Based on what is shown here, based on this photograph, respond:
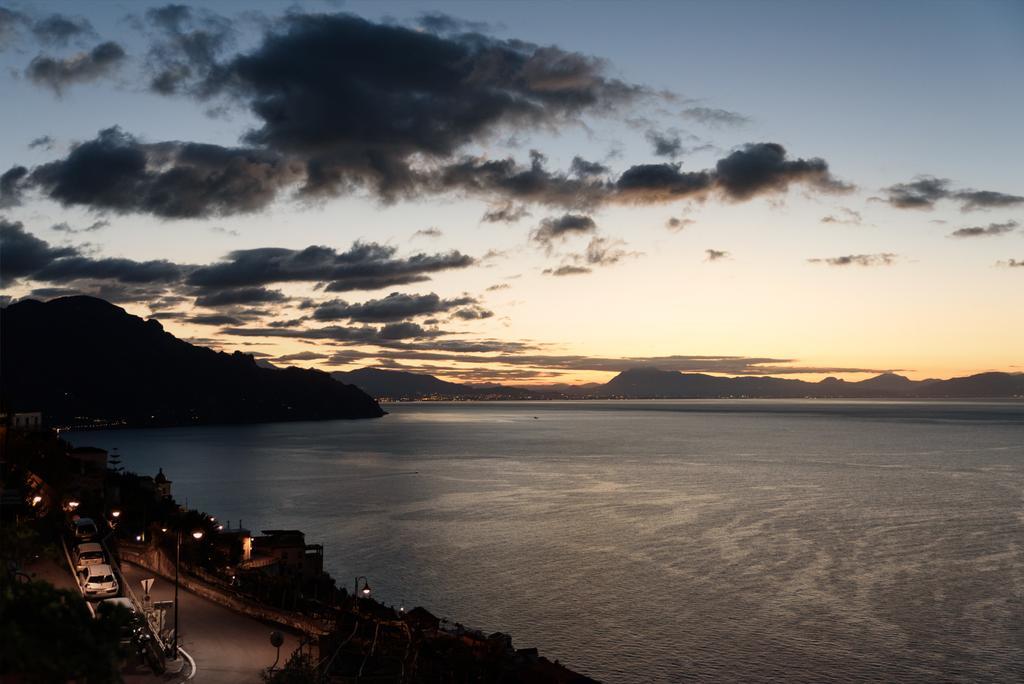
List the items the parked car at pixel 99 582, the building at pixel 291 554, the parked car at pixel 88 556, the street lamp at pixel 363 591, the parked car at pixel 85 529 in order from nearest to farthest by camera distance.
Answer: the parked car at pixel 99 582, the parked car at pixel 88 556, the parked car at pixel 85 529, the street lamp at pixel 363 591, the building at pixel 291 554

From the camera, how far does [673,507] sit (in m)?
92.2

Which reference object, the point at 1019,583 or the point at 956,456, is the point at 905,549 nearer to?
the point at 1019,583

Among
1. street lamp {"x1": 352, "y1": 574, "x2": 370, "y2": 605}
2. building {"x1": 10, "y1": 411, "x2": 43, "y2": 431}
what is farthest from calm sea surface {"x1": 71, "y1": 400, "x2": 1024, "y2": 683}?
building {"x1": 10, "y1": 411, "x2": 43, "y2": 431}

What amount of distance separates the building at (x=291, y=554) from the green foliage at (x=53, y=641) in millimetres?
43867

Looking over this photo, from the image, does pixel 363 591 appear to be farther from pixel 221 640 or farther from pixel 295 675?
pixel 295 675

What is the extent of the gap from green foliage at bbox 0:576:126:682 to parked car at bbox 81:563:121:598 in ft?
63.7

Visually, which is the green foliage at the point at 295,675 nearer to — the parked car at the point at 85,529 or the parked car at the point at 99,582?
the parked car at the point at 99,582

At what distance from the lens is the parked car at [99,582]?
27.8m

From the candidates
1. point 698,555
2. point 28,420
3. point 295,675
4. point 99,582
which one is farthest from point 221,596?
point 28,420

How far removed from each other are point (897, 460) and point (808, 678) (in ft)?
373

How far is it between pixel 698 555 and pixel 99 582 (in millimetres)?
49391

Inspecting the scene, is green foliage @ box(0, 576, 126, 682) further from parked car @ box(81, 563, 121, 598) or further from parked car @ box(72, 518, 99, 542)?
parked car @ box(72, 518, 99, 542)

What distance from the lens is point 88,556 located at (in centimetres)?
3152

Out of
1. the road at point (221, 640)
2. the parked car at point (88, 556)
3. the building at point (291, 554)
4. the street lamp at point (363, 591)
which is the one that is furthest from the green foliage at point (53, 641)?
the building at point (291, 554)
